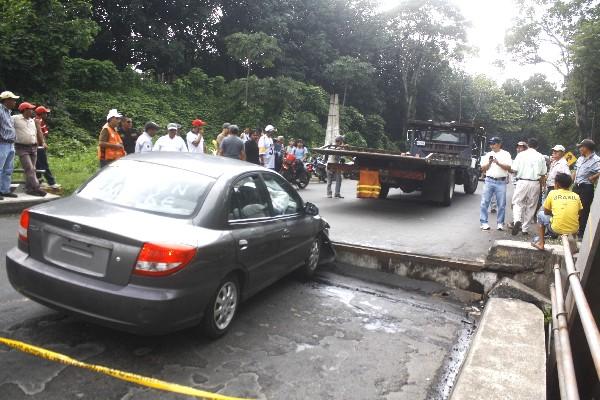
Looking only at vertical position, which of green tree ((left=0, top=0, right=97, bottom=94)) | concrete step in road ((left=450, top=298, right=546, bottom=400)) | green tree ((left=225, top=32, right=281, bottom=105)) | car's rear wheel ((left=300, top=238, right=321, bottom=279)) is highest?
green tree ((left=225, top=32, right=281, bottom=105))

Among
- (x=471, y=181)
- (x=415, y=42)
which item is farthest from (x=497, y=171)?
(x=415, y=42)

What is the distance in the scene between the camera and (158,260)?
325 centimetres

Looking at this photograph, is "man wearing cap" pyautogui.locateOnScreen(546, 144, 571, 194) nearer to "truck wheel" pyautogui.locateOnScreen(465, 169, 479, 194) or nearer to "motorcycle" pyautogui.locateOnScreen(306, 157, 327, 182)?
"truck wheel" pyautogui.locateOnScreen(465, 169, 479, 194)

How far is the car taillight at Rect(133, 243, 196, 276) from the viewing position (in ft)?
10.6

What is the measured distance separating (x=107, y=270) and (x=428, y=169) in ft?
27.8

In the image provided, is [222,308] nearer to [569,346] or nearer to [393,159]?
[569,346]

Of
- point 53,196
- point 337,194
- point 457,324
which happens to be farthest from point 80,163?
point 457,324

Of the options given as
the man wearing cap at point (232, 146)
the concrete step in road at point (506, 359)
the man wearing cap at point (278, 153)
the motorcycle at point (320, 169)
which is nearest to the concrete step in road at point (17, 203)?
the man wearing cap at point (232, 146)

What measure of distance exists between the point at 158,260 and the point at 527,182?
6.84 meters

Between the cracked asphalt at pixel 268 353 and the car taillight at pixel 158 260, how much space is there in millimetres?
724

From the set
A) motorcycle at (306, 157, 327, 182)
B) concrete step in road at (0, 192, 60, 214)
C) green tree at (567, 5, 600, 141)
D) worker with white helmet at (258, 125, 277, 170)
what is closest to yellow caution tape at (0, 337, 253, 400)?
concrete step in road at (0, 192, 60, 214)

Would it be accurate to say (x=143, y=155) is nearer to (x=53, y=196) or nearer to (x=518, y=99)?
(x=53, y=196)

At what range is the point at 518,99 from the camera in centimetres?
5472

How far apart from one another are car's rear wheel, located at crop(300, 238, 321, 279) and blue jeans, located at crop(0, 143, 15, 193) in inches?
203
